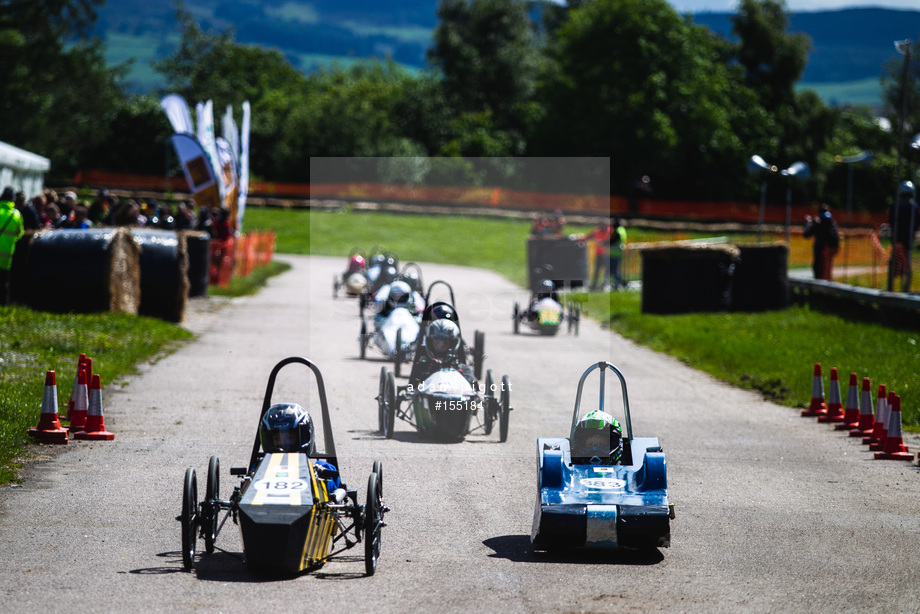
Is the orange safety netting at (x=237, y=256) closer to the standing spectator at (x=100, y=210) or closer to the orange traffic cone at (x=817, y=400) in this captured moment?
the standing spectator at (x=100, y=210)

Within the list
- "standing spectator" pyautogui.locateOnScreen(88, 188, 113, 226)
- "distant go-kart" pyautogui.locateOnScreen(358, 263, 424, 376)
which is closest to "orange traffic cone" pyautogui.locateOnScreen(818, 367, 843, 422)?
"distant go-kart" pyautogui.locateOnScreen(358, 263, 424, 376)

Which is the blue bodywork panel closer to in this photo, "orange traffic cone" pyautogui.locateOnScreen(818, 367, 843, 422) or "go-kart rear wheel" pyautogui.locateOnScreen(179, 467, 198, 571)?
"go-kart rear wheel" pyautogui.locateOnScreen(179, 467, 198, 571)

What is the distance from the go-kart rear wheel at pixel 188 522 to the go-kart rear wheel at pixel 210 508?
11 centimetres

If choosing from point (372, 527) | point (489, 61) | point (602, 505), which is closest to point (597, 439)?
point (602, 505)

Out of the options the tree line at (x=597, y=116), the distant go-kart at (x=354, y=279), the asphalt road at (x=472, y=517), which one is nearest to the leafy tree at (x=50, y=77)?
the tree line at (x=597, y=116)

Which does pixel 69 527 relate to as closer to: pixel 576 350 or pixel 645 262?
pixel 576 350

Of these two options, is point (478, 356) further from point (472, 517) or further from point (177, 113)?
point (177, 113)

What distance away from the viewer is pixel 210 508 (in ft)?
23.3

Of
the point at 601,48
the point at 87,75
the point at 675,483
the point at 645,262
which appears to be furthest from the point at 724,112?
the point at 675,483

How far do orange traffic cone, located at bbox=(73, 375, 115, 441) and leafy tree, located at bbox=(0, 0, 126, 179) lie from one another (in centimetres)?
5050

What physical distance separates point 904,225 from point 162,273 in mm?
13756

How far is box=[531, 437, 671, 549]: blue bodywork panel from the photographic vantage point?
24.7 ft

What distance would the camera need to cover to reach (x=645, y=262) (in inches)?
987

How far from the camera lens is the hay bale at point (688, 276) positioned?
24219 mm
